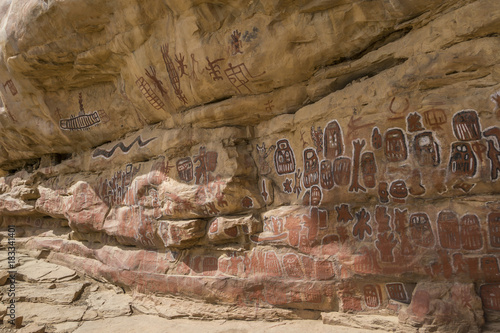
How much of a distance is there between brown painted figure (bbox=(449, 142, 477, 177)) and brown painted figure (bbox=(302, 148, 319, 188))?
1.64 m

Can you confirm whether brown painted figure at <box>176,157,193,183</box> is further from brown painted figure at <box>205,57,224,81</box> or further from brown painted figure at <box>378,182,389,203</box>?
brown painted figure at <box>378,182,389,203</box>

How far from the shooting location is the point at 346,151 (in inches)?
178

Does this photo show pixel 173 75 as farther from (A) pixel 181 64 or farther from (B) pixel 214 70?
(B) pixel 214 70

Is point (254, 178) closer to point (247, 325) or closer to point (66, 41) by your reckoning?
point (247, 325)

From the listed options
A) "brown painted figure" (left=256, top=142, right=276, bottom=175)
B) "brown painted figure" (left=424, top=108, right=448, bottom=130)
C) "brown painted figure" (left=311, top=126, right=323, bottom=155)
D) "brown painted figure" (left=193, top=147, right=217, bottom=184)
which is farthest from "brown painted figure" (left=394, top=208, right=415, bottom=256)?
"brown painted figure" (left=193, top=147, right=217, bottom=184)

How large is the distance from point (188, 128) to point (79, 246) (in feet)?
13.5

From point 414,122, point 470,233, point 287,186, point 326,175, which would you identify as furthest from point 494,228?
point 287,186

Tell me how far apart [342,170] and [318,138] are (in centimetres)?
59

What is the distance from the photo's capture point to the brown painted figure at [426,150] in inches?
Result: 152

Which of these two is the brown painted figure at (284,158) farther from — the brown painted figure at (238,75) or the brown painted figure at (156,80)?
the brown painted figure at (156,80)

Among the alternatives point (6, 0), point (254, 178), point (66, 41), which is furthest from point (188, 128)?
point (6, 0)

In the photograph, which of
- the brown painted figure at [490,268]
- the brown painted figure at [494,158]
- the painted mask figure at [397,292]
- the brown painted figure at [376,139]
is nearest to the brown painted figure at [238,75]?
the brown painted figure at [376,139]

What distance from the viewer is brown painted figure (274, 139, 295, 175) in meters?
5.26

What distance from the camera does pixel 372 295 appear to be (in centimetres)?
419
